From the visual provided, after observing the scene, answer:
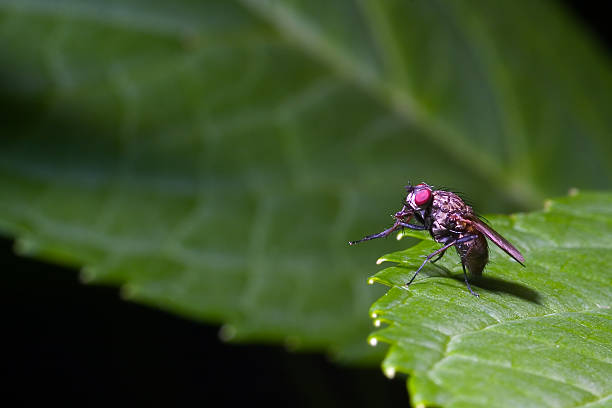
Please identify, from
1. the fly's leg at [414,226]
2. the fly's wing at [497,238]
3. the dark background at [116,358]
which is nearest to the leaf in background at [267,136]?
the dark background at [116,358]

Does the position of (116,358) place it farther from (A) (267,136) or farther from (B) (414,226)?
(B) (414,226)

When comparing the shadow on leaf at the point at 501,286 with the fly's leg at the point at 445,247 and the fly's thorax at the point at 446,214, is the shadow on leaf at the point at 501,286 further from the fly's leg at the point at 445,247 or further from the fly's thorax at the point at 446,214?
the fly's thorax at the point at 446,214

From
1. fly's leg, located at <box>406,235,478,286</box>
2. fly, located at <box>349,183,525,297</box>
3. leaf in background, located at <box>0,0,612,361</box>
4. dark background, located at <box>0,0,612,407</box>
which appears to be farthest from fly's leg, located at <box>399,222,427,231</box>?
dark background, located at <box>0,0,612,407</box>

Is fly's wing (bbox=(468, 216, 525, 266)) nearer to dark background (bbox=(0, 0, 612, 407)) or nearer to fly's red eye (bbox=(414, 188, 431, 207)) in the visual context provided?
fly's red eye (bbox=(414, 188, 431, 207))

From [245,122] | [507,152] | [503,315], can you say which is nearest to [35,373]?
[245,122]

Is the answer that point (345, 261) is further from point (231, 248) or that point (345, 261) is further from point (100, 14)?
point (100, 14)
